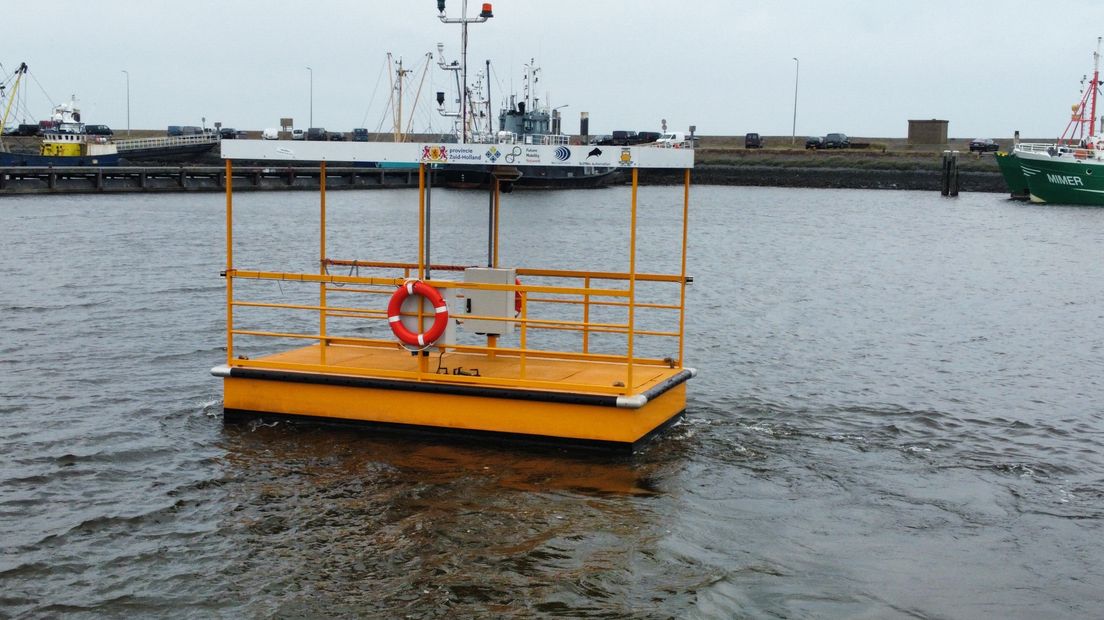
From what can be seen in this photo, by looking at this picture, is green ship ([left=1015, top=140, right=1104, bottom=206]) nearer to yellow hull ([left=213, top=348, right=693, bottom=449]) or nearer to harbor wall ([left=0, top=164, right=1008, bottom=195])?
harbor wall ([left=0, top=164, right=1008, bottom=195])

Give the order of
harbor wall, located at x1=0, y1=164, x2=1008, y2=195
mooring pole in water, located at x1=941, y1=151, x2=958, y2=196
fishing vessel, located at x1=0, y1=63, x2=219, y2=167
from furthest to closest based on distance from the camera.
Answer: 1. mooring pole in water, located at x1=941, y1=151, x2=958, y2=196
2. fishing vessel, located at x1=0, y1=63, x2=219, y2=167
3. harbor wall, located at x1=0, y1=164, x2=1008, y2=195

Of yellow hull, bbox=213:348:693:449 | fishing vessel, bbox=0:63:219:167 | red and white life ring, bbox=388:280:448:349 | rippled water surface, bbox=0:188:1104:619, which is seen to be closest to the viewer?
rippled water surface, bbox=0:188:1104:619

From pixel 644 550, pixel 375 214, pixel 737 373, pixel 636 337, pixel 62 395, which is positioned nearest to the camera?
pixel 644 550

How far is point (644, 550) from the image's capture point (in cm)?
969

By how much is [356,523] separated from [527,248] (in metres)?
30.5

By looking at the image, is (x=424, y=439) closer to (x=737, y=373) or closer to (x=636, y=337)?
(x=737, y=373)

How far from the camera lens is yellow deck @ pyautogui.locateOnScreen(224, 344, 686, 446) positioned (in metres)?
11.5

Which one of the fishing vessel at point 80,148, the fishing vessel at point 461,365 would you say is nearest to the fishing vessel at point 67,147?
the fishing vessel at point 80,148

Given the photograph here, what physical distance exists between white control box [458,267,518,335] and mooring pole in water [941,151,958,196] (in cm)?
7395

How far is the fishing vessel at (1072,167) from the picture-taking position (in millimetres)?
68500

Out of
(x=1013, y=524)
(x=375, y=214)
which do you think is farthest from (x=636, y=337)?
(x=375, y=214)

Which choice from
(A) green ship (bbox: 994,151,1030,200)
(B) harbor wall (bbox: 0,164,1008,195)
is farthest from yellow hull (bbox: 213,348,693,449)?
(A) green ship (bbox: 994,151,1030,200)

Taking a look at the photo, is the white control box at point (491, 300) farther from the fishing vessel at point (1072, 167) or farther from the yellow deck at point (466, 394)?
the fishing vessel at point (1072, 167)

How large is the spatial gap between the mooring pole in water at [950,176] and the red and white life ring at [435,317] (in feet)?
246
